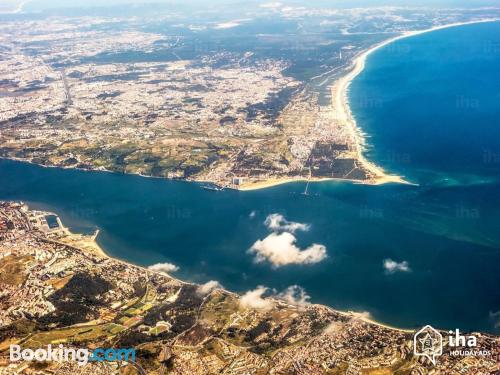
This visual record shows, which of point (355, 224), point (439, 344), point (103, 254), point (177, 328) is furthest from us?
point (355, 224)

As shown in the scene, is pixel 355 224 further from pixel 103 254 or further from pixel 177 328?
pixel 103 254

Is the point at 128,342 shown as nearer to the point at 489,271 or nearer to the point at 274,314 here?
the point at 274,314

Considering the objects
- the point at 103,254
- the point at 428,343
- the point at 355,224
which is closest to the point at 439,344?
the point at 428,343

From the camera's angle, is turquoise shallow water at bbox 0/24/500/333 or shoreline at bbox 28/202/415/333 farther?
turquoise shallow water at bbox 0/24/500/333

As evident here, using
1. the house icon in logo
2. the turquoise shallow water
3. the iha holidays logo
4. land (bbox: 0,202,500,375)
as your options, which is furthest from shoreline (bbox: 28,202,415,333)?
the iha holidays logo

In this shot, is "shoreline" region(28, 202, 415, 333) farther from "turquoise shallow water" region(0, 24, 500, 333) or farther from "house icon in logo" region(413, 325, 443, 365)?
"house icon in logo" region(413, 325, 443, 365)

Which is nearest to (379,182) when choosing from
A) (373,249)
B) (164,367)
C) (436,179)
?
(436,179)

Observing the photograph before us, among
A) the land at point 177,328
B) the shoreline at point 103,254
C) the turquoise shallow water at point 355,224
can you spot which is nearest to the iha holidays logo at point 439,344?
the land at point 177,328
